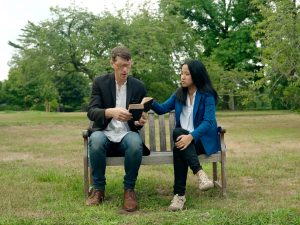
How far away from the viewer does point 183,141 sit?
16.8 feet

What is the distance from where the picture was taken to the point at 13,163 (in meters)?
8.79

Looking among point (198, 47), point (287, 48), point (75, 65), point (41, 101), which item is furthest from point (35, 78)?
point (41, 101)

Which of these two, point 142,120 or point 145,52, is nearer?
point 142,120

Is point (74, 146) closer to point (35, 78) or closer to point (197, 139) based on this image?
point (197, 139)

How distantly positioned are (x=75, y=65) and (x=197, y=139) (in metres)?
25.1

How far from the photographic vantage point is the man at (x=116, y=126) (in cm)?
523

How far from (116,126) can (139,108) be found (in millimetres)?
388

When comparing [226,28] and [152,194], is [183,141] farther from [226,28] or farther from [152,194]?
[226,28]

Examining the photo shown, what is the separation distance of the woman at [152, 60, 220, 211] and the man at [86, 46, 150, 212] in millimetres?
374

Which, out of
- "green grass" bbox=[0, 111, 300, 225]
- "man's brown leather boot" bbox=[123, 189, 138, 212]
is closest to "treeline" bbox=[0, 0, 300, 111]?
"green grass" bbox=[0, 111, 300, 225]

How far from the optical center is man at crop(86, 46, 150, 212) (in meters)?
5.23

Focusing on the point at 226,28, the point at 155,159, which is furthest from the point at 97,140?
the point at 226,28

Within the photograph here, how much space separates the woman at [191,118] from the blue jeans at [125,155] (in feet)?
1.36

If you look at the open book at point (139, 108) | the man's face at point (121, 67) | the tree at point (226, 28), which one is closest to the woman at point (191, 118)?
the open book at point (139, 108)
